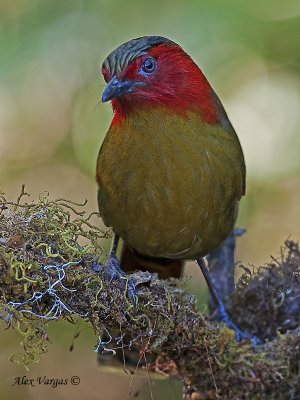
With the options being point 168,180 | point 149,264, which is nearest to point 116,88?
point 168,180

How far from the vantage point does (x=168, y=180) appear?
149 inches

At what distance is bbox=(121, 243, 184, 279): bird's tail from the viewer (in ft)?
15.2

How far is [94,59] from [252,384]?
15.1ft

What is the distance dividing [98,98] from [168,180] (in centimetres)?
367

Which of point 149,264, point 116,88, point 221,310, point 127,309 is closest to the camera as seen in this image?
point 127,309

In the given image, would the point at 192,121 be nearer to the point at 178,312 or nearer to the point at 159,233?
the point at 159,233

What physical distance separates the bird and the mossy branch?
44 centimetres

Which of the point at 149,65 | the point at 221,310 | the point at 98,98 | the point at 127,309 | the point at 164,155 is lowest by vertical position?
the point at 221,310

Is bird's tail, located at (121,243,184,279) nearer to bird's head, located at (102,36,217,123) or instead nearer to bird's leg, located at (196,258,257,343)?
bird's leg, located at (196,258,257,343)

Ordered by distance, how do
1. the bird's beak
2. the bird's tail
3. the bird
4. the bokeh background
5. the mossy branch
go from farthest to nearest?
1. the bokeh background
2. the bird's tail
3. the bird
4. the bird's beak
5. the mossy branch

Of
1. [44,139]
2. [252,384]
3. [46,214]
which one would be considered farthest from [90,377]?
[46,214]

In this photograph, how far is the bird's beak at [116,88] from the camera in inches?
140
